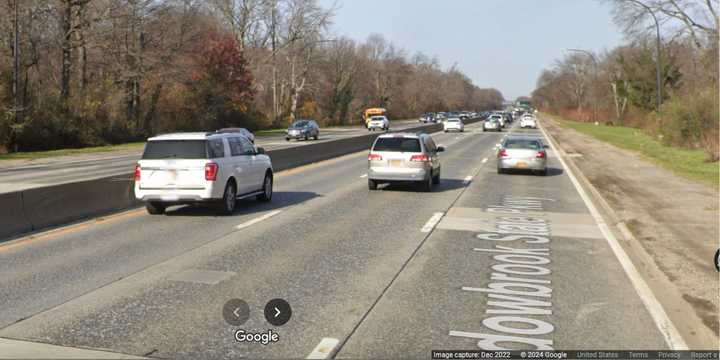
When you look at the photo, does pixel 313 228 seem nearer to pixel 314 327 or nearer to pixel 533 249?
pixel 533 249

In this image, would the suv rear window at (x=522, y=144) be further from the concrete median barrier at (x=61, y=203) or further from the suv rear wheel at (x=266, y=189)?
the concrete median barrier at (x=61, y=203)

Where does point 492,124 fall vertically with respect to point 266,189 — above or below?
above

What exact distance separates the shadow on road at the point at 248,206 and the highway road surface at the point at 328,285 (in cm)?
16

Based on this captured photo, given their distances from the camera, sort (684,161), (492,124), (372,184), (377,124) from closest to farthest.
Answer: (372,184)
(684,161)
(377,124)
(492,124)

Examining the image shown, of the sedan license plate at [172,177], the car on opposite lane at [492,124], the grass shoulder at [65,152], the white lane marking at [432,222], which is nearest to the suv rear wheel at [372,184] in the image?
the white lane marking at [432,222]

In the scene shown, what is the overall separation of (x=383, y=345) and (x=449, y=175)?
18.7 meters

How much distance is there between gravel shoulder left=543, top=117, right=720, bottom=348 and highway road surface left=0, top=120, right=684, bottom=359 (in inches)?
12.6

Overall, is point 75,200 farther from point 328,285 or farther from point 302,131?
point 302,131

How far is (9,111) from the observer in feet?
120

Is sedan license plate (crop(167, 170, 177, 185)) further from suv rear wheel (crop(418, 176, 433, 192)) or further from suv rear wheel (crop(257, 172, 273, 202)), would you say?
suv rear wheel (crop(418, 176, 433, 192))

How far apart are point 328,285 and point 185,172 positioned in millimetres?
6375

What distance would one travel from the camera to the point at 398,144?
19.2m

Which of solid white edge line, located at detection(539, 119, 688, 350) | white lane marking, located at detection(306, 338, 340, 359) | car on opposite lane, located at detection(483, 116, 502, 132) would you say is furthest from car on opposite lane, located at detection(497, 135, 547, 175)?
car on opposite lane, located at detection(483, 116, 502, 132)

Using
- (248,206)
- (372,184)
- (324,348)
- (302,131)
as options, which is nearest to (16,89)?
(302,131)
